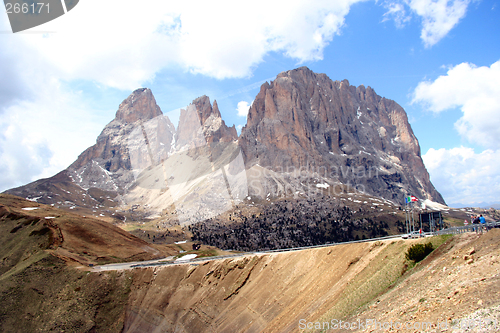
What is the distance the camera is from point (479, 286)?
45.2ft

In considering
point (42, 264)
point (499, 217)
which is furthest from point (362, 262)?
point (499, 217)

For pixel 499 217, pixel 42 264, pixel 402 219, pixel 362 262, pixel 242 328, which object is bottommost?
pixel 499 217

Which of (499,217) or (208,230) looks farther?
(499,217)

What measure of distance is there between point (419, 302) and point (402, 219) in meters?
161

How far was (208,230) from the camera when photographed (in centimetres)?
15725

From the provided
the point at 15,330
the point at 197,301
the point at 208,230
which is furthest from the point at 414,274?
the point at 208,230

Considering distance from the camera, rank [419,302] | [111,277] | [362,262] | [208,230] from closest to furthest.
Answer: [419,302] → [362,262] → [111,277] → [208,230]

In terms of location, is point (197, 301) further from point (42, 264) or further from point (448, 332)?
point (448, 332)

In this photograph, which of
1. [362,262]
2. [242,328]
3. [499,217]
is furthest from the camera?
[499,217]

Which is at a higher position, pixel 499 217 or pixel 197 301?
pixel 197 301

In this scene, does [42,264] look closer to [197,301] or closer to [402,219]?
[197,301]

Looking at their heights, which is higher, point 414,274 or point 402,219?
point 414,274

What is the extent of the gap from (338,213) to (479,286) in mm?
159588

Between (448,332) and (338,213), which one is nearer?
(448,332)
